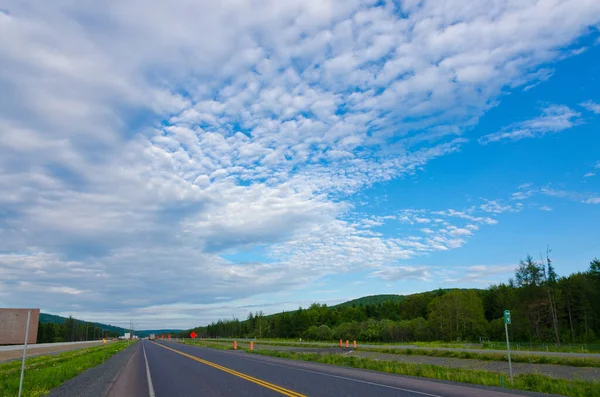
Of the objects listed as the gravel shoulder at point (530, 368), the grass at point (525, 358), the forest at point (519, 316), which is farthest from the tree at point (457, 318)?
the gravel shoulder at point (530, 368)

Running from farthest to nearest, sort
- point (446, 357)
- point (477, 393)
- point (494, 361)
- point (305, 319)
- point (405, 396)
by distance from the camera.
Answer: point (305, 319) → point (446, 357) → point (494, 361) → point (477, 393) → point (405, 396)

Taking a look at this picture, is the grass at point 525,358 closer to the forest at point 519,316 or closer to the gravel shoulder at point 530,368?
the gravel shoulder at point 530,368

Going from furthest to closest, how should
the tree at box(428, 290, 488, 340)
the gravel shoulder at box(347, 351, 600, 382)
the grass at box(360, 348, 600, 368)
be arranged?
the tree at box(428, 290, 488, 340) → the grass at box(360, 348, 600, 368) → the gravel shoulder at box(347, 351, 600, 382)

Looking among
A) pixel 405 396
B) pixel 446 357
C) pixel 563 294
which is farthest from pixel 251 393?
pixel 563 294

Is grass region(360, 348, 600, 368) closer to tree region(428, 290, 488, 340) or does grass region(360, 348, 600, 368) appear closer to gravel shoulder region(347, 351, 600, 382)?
gravel shoulder region(347, 351, 600, 382)

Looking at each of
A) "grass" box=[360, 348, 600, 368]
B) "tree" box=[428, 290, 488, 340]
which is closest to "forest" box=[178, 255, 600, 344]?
"tree" box=[428, 290, 488, 340]

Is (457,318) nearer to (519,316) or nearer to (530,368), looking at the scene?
(519,316)

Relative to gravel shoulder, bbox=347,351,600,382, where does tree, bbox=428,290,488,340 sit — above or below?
above

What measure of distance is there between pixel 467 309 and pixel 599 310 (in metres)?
23.9

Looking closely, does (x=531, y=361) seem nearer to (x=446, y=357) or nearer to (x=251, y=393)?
(x=446, y=357)

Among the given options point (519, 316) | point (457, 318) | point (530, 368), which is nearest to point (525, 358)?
point (530, 368)

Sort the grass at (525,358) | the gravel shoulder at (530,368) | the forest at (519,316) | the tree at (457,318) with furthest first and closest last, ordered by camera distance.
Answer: the tree at (457,318), the forest at (519,316), the grass at (525,358), the gravel shoulder at (530,368)

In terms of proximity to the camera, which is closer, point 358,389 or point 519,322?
point 358,389

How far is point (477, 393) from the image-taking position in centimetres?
1412
